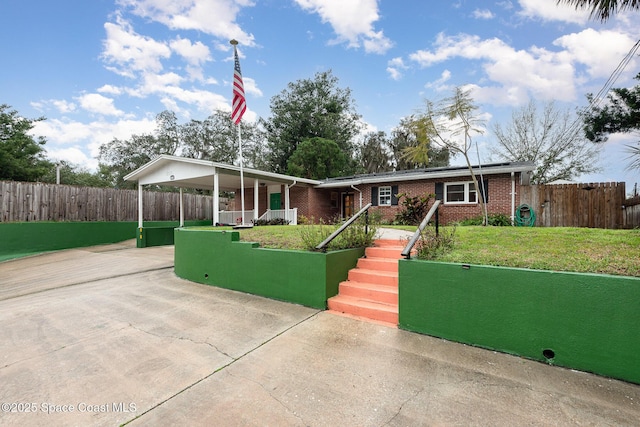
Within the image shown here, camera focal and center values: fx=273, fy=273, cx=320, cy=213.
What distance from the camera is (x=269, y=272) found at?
15.9ft

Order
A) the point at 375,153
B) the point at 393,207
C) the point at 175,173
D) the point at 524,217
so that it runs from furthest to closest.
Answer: the point at 375,153
the point at 393,207
the point at 175,173
the point at 524,217

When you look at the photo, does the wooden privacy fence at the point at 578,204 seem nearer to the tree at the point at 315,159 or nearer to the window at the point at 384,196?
the window at the point at 384,196

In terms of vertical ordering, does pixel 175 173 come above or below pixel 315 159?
below

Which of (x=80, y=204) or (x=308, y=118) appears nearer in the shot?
(x=80, y=204)

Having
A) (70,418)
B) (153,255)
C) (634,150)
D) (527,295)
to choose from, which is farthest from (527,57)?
(153,255)

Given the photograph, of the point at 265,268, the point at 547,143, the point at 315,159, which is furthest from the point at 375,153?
the point at 265,268

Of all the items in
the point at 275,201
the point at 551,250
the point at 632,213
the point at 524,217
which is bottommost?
the point at 551,250

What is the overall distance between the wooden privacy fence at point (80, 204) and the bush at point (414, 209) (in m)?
12.5

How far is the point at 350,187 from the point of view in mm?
15133

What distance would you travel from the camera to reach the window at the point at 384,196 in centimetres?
1343

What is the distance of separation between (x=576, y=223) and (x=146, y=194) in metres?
19.0

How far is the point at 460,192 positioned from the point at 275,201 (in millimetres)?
9752

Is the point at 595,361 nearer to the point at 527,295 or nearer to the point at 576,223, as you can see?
the point at 527,295

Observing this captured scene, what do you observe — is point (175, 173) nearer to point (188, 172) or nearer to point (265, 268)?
point (188, 172)
